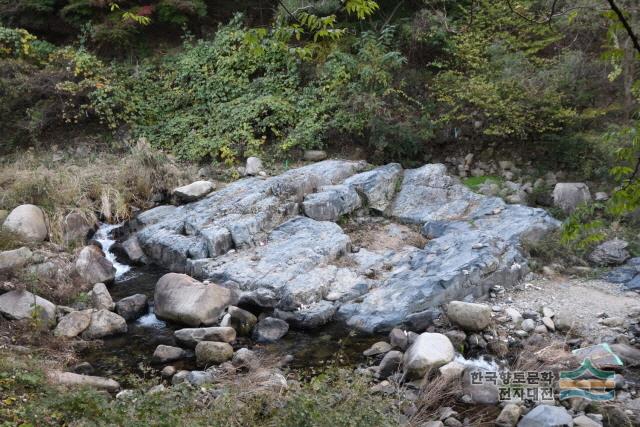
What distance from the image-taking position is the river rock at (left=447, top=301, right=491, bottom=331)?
250 inches

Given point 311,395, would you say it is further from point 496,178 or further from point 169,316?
point 496,178

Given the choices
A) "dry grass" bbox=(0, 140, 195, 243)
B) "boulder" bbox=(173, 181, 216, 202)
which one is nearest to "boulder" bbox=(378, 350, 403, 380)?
"boulder" bbox=(173, 181, 216, 202)

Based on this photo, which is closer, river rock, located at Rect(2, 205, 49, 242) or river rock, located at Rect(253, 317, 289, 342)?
river rock, located at Rect(253, 317, 289, 342)

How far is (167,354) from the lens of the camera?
20.5 feet

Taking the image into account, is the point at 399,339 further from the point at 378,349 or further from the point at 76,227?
the point at 76,227

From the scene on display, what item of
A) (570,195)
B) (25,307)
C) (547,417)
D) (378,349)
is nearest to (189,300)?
(25,307)

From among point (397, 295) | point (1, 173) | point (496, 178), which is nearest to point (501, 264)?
point (397, 295)

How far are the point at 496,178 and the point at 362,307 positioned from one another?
442cm

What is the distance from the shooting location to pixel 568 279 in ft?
24.8

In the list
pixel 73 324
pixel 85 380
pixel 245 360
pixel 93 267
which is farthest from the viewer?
pixel 93 267

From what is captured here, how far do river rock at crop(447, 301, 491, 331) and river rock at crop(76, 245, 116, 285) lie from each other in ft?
16.4

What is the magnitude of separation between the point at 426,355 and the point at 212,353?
232cm

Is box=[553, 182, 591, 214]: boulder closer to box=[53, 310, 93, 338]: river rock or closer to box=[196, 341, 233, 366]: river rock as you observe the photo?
box=[196, 341, 233, 366]: river rock

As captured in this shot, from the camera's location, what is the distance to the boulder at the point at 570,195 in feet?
29.4
